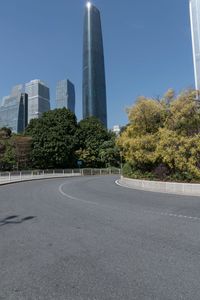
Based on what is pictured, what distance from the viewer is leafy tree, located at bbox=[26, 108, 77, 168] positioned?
192ft

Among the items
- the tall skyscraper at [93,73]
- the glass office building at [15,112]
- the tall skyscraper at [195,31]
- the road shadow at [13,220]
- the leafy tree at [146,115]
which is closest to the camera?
the road shadow at [13,220]

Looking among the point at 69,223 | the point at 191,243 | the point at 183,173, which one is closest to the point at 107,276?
the point at 191,243

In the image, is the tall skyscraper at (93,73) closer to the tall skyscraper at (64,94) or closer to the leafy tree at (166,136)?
the tall skyscraper at (64,94)

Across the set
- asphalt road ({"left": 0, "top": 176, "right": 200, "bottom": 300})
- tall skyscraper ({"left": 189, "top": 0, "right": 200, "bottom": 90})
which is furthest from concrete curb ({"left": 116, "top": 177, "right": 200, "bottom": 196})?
tall skyscraper ({"left": 189, "top": 0, "right": 200, "bottom": 90})

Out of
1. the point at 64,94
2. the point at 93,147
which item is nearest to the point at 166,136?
the point at 93,147

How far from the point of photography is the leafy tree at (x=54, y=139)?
192ft

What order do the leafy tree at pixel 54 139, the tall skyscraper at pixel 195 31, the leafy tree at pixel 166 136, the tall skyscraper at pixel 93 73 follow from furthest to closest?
the tall skyscraper at pixel 93 73
the leafy tree at pixel 54 139
the tall skyscraper at pixel 195 31
the leafy tree at pixel 166 136

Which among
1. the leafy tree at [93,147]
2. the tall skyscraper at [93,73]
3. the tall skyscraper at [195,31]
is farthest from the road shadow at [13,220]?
the tall skyscraper at [93,73]

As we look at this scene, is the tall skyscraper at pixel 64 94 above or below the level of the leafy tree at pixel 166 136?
above

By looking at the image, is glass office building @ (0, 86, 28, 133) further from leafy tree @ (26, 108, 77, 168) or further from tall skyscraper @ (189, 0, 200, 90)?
tall skyscraper @ (189, 0, 200, 90)

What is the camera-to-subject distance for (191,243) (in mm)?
6180

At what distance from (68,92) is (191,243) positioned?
6571 inches

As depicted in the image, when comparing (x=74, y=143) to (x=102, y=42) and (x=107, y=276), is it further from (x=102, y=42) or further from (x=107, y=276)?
(x=102, y=42)

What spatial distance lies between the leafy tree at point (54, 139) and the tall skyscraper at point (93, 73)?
6680 centimetres
